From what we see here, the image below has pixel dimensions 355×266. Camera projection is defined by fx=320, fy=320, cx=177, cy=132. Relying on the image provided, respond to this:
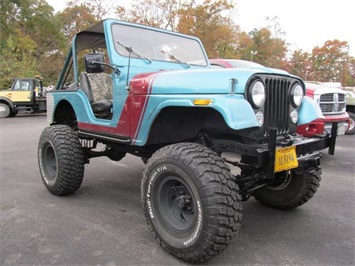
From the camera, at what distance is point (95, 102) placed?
4004 millimetres

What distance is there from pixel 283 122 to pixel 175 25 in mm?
21888

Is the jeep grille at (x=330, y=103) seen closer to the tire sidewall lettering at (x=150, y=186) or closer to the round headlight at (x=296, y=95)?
the round headlight at (x=296, y=95)

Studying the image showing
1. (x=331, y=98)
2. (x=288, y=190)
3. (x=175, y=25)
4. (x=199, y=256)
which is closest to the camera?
(x=199, y=256)

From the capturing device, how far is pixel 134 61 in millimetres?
3549

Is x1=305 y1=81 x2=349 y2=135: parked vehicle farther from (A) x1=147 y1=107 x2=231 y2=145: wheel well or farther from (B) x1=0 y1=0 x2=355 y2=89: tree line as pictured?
(B) x1=0 y1=0 x2=355 y2=89: tree line

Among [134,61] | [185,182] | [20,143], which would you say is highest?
[134,61]

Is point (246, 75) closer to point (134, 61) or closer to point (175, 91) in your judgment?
point (175, 91)

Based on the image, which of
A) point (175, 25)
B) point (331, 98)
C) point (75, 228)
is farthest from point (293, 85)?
point (175, 25)

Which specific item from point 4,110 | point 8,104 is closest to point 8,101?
point 8,104

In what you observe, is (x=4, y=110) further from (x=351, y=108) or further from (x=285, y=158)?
(x=285, y=158)

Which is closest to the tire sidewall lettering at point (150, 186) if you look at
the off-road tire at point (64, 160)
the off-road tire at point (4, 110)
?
the off-road tire at point (64, 160)

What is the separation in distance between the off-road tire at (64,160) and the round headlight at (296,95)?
2497mm

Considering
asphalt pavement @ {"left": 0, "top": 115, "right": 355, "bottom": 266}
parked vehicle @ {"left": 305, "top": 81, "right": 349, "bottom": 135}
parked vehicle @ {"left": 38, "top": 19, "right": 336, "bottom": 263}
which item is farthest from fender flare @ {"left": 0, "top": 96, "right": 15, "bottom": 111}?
parked vehicle @ {"left": 305, "top": 81, "right": 349, "bottom": 135}

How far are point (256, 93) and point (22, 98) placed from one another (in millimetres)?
16279
